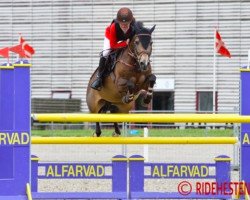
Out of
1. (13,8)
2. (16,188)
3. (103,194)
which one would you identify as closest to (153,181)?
(103,194)

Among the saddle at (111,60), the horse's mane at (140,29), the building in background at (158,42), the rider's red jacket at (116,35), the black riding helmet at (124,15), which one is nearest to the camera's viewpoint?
the horse's mane at (140,29)

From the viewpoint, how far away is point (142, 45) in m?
7.17

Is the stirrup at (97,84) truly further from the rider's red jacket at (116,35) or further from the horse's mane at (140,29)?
the horse's mane at (140,29)

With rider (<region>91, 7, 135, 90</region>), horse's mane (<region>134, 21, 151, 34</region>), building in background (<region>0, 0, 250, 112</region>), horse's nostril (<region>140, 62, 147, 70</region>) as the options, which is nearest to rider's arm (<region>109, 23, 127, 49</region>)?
rider (<region>91, 7, 135, 90</region>)

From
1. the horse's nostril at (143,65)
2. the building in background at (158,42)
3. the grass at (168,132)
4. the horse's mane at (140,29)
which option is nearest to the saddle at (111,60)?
the horse's mane at (140,29)

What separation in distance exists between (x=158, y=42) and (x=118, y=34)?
25.0 meters

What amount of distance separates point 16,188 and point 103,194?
1.80m

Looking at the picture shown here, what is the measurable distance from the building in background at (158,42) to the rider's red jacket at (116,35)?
78.2ft

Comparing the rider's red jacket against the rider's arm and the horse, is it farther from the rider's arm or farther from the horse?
the horse

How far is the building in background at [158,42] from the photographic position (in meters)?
32.1

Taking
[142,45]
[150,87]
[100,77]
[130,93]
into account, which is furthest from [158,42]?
[142,45]

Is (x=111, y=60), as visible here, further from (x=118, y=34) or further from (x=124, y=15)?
(x=124, y=15)

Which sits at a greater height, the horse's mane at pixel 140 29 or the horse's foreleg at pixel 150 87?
the horse's mane at pixel 140 29

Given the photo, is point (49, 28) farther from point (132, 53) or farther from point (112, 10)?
point (132, 53)
